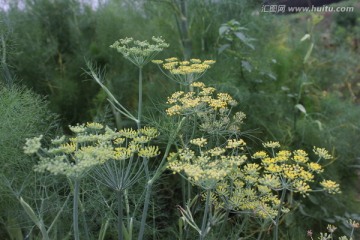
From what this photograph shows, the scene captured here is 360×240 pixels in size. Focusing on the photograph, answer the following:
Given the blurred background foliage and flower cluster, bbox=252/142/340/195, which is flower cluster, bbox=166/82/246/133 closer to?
flower cluster, bbox=252/142/340/195

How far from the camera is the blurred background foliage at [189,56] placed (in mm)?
2311

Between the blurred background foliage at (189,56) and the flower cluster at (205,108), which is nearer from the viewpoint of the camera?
the flower cluster at (205,108)

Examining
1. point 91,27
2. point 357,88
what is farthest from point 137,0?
point 357,88

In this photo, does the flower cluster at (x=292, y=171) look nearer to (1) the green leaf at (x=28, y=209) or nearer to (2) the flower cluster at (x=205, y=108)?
(2) the flower cluster at (x=205, y=108)

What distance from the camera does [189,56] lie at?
2.31 metres

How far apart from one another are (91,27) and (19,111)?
1.29 meters

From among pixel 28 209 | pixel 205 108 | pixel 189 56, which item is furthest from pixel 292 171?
pixel 189 56

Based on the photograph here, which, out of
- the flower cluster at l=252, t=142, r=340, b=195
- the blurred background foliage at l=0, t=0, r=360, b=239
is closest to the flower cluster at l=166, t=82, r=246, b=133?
the flower cluster at l=252, t=142, r=340, b=195

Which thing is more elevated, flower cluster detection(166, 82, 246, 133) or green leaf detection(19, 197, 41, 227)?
flower cluster detection(166, 82, 246, 133)

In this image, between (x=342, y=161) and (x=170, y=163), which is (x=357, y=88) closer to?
(x=342, y=161)

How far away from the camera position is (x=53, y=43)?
266 cm

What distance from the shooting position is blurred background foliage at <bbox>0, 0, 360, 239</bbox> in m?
2.31

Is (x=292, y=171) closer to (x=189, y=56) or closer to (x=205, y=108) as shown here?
(x=205, y=108)

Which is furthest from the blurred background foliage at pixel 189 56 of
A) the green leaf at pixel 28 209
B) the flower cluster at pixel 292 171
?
the green leaf at pixel 28 209
